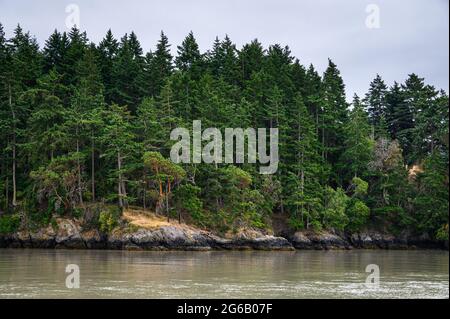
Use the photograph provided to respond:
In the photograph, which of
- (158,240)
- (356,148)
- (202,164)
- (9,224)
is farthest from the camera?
(356,148)

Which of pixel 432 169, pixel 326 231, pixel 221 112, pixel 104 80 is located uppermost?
pixel 104 80

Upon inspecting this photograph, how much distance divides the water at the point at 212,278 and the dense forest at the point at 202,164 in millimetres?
16479

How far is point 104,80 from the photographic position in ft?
249

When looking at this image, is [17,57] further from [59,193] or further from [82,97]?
[59,193]

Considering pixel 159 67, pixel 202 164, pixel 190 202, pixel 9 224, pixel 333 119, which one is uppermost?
pixel 159 67

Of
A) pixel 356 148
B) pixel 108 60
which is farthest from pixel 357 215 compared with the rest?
pixel 108 60

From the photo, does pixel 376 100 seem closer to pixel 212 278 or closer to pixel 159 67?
pixel 159 67

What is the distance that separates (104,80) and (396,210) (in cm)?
3603

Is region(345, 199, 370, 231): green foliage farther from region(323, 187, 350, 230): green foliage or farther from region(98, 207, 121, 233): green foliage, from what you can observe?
region(98, 207, 121, 233): green foliage

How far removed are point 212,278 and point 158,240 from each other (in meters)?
23.1

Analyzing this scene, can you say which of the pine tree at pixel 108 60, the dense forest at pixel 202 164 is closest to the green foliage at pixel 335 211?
the dense forest at pixel 202 164

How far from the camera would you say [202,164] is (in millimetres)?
60188

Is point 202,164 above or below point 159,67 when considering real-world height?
below
